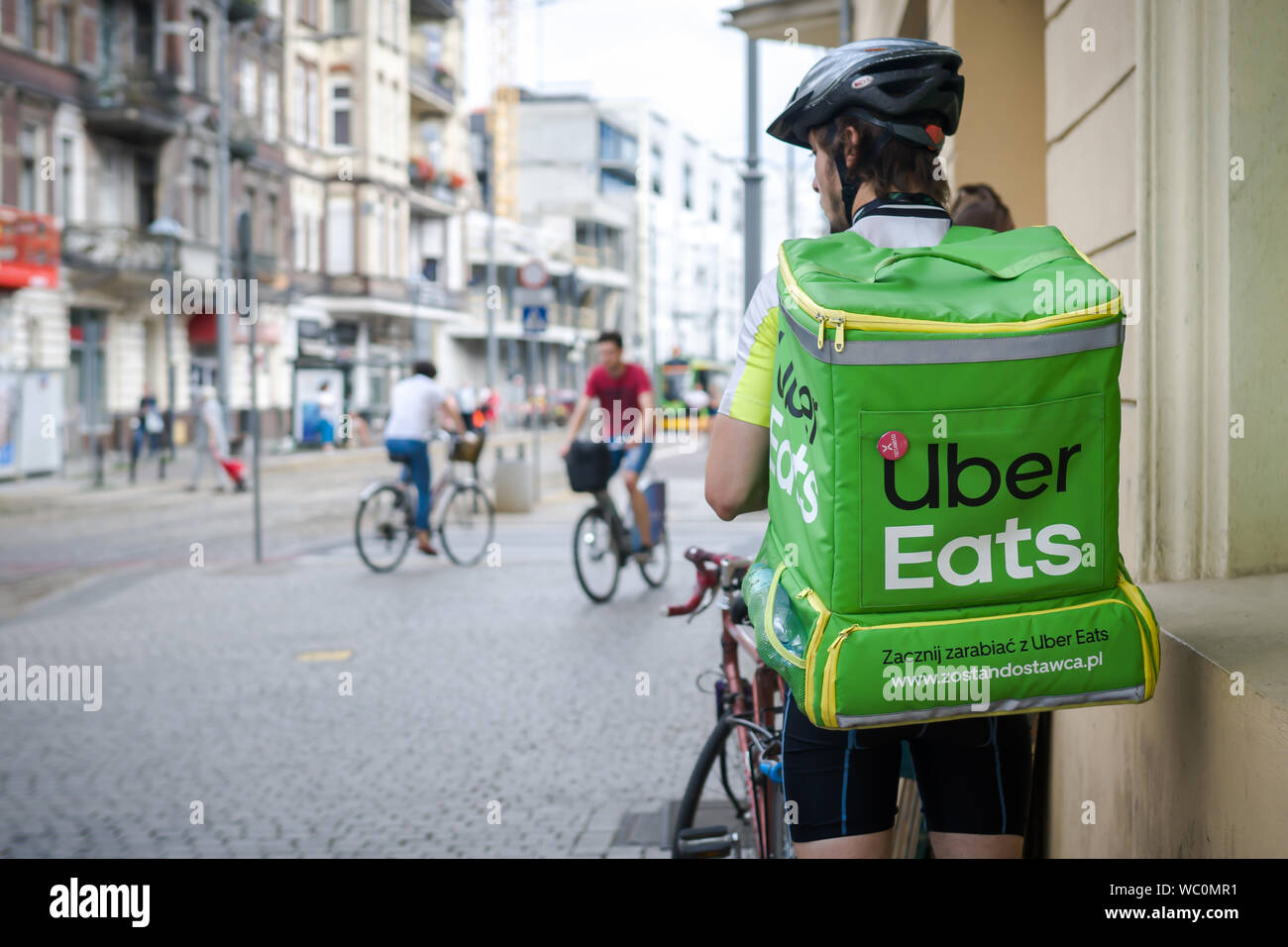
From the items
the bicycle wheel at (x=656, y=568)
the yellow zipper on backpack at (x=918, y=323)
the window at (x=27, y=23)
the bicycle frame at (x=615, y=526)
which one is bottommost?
the bicycle wheel at (x=656, y=568)

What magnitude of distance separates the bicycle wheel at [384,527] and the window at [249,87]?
1218 inches

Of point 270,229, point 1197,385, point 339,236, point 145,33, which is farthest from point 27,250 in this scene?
point 1197,385

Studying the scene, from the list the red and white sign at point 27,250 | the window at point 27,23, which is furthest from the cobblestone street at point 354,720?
the window at point 27,23

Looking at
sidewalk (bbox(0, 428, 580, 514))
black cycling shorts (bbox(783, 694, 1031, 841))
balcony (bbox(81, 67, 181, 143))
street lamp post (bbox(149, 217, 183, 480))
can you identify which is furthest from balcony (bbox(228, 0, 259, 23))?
black cycling shorts (bbox(783, 694, 1031, 841))

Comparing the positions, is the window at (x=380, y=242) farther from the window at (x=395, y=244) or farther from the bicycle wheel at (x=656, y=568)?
the bicycle wheel at (x=656, y=568)

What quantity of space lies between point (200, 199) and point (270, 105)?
280 inches

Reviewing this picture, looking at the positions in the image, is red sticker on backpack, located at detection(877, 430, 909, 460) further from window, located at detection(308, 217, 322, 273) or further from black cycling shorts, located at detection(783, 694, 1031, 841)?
window, located at detection(308, 217, 322, 273)

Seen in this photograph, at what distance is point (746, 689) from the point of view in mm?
3471

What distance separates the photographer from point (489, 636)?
27.6 feet

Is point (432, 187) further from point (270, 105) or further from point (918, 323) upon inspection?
point (918, 323)

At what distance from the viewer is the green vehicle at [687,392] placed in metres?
54.9
